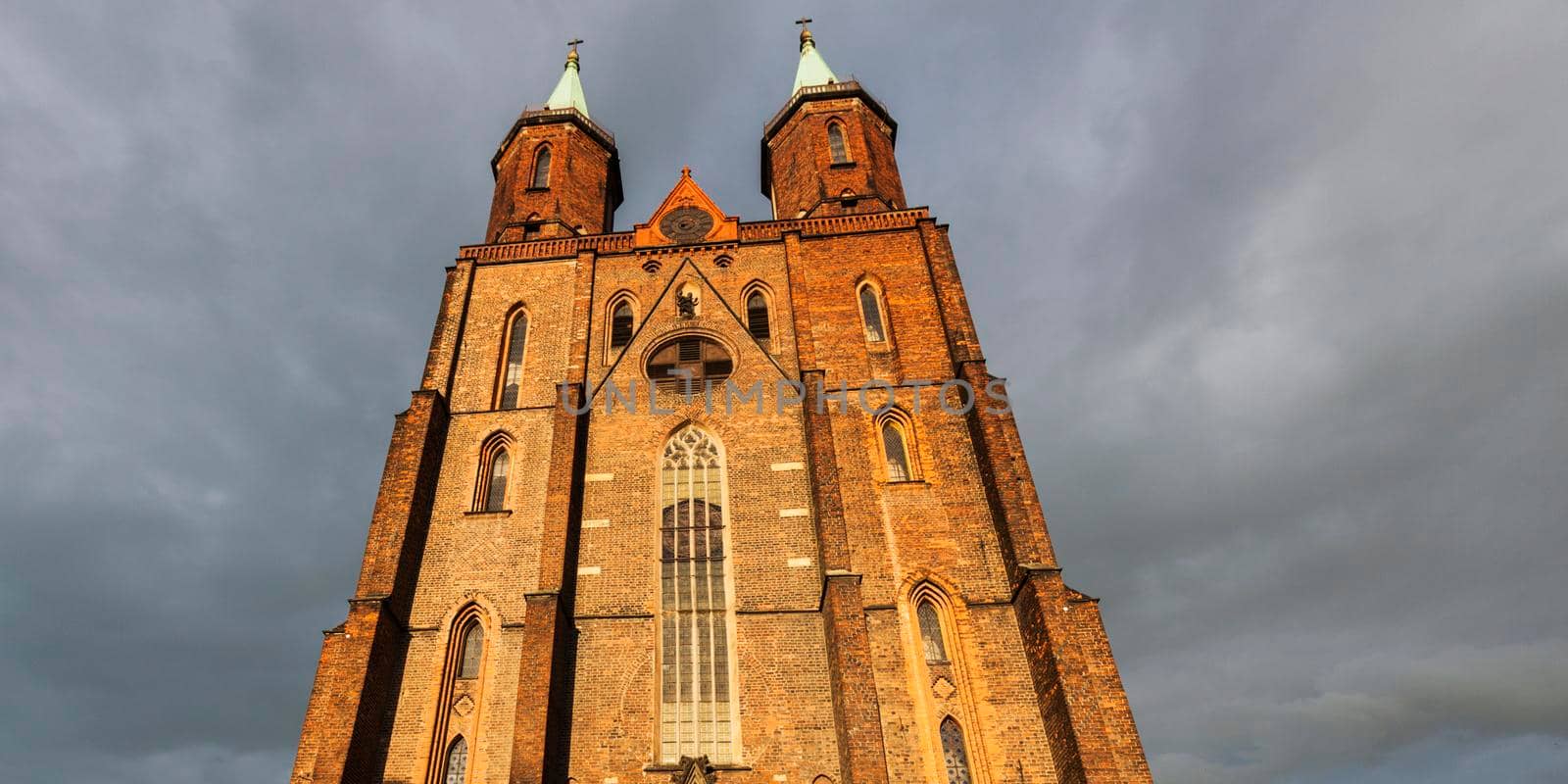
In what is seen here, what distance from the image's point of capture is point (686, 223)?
24.5 m

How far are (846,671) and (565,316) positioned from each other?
11320 mm

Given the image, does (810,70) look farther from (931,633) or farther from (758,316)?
(931,633)

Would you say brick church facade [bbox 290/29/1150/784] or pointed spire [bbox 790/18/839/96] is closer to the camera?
brick church facade [bbox 290/29/1150/784]

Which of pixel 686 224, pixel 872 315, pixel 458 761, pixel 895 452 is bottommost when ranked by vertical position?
pixel 458 761

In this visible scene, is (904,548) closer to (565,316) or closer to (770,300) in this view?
(770,300)

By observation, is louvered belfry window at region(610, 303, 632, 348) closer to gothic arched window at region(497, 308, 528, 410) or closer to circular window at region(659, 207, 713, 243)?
gothic arched window at region(497, 308, 528, 410)

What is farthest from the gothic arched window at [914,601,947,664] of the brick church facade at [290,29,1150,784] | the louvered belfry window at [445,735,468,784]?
the louvered belfry window at [445,735,468,784]

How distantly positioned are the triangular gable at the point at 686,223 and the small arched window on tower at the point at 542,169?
406cm

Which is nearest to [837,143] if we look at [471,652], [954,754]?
[471,652]

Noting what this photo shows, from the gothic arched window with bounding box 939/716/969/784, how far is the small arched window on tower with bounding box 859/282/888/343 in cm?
894

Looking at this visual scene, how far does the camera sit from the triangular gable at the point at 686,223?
23.8 metres

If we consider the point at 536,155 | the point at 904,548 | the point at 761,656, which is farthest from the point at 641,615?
the point at 536,155

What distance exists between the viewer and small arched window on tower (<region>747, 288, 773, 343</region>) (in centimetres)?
2148

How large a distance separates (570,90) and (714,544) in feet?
65.0
